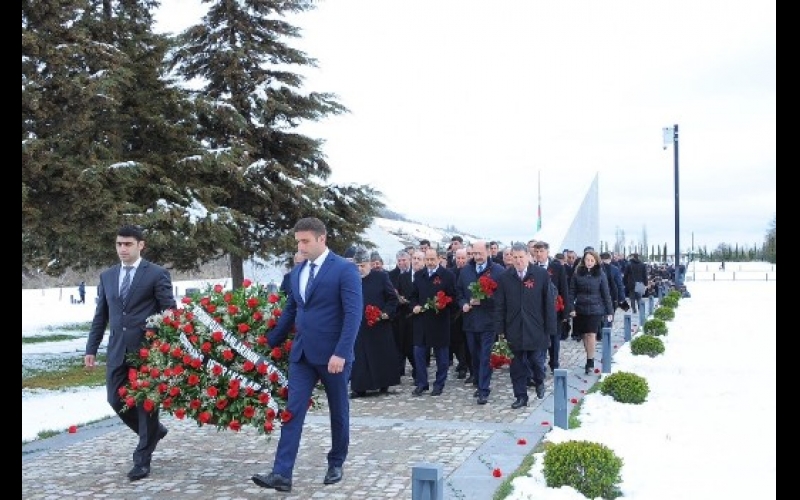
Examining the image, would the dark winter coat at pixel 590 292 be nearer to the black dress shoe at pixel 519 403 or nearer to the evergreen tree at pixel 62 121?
the black dress shoe at pixel 519 403

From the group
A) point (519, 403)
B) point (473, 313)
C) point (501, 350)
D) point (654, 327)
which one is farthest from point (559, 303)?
point (654, 327)

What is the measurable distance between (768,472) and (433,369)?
7899 mm

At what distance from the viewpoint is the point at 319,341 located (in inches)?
262

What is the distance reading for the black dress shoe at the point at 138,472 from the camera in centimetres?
711

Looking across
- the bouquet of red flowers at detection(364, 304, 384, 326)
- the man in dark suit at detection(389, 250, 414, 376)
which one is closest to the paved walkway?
the bouquet of red flowers at detection(364, 304, 384, 326)

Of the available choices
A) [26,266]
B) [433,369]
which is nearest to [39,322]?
[26,266]

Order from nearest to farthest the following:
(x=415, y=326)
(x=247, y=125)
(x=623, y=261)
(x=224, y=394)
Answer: (x=224, y=394) < (x=415, y=326) < (x=247, y=125) < (x=623, y=261)

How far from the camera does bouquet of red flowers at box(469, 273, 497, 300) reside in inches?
424

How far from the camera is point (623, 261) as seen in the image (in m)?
28.8

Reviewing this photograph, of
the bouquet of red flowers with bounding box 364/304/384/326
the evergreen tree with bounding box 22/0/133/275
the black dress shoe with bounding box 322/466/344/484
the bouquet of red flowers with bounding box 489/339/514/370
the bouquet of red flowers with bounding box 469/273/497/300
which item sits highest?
the evergreen tree with bounding box 22/0/133/275

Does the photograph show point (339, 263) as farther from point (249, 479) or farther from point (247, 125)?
point (247, 125)

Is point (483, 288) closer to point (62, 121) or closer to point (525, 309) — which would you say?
point (525, 309)

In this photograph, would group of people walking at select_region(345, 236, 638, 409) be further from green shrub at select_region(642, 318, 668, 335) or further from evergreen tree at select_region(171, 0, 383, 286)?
evergreen tree at select_region(171, 0, 383, 286)
